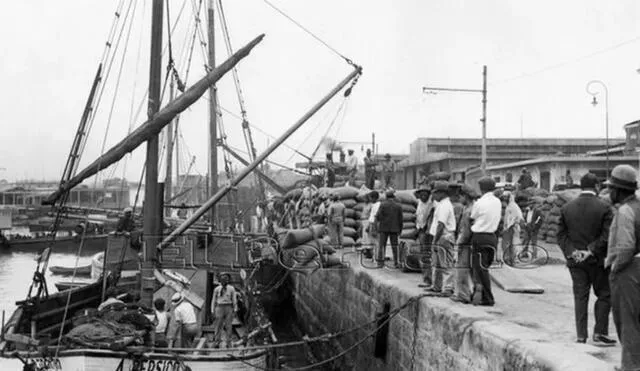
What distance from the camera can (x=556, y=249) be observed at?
16.5 m

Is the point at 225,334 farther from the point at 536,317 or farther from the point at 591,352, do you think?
the point at 591,352

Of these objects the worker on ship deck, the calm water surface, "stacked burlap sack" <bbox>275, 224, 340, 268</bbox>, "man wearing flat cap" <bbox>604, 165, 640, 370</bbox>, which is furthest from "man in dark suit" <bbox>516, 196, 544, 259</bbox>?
the calm water surface

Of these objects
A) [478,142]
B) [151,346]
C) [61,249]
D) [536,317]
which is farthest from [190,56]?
[61,249]

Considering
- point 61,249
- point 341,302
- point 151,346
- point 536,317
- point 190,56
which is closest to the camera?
point 536,317

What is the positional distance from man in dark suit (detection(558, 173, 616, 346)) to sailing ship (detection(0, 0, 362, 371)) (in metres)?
3.80

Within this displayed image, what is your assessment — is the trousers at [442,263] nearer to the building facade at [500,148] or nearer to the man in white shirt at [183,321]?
the man in white shirt at [183,321]

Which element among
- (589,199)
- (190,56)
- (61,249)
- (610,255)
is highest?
(190,56)

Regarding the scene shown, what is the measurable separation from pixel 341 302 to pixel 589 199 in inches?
288

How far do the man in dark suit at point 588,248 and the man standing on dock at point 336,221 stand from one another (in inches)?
370

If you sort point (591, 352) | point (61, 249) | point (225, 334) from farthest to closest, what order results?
point (61, 249)
point (225, 334)
point (591, 352)

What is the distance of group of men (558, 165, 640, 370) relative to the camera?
14.4 feet

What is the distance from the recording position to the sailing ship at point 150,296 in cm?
746

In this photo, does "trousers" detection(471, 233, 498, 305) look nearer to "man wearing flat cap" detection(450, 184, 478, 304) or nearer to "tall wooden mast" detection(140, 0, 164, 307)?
"man wearing flat cap" detection(450, 184, 478, 304)

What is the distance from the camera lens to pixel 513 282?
9406 millimetres
